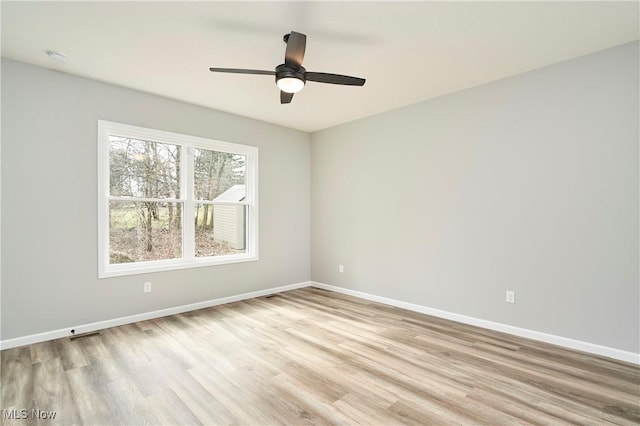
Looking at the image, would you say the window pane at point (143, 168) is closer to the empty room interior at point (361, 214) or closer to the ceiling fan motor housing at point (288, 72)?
the empty room interior at point (361, 214)

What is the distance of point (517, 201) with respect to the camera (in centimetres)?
335

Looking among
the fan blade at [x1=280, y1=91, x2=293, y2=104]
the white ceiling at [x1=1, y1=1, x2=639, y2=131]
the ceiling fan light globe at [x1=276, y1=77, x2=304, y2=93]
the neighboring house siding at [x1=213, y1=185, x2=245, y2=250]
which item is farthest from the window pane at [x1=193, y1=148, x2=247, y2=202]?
the ceiling fan light globe at [x1=276, y1=77, x2=304, y2=93]

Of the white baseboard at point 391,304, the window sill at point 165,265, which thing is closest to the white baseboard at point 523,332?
the white baseboard at point 391,304

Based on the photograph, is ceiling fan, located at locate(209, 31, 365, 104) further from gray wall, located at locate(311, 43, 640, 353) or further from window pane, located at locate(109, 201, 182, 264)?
window pane, located at locate(109, 201, 182, 264)

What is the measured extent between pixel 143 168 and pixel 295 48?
2.73 meters

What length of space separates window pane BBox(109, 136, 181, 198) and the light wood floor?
162 centimetres

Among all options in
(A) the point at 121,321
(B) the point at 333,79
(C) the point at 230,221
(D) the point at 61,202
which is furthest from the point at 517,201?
(D) the point at 61,202

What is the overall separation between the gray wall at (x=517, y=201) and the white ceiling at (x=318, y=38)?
1.21 ft

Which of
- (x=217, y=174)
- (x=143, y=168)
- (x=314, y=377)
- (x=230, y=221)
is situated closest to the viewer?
(x=314, y=377)

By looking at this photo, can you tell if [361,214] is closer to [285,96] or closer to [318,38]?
[285,96]

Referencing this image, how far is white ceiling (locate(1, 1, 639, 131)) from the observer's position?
2.30m

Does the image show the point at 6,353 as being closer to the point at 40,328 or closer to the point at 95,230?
the point at 40,328

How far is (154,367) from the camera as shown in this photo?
264 cm

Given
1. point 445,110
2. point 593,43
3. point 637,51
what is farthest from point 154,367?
point 637,51
